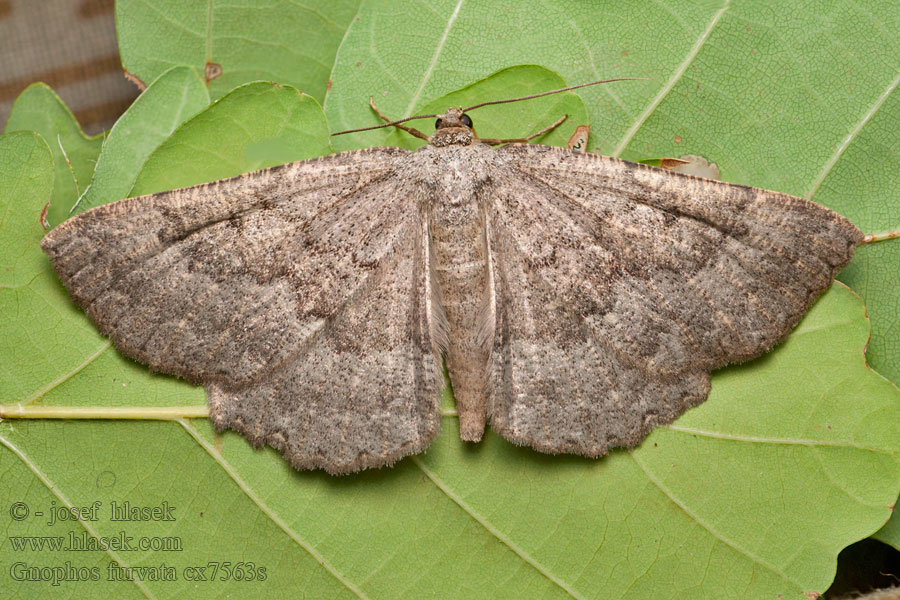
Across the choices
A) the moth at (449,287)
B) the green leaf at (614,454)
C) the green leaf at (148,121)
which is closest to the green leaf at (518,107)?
the green leaf at (614,454)

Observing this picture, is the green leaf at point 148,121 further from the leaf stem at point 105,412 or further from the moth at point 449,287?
the leaf stem at point 105,412

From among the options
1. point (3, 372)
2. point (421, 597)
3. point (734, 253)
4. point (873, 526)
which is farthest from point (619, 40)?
point (3, 372)

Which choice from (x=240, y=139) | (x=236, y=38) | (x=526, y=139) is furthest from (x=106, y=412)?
(x=526, y=139)

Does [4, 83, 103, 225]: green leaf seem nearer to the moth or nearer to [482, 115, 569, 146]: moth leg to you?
the moth

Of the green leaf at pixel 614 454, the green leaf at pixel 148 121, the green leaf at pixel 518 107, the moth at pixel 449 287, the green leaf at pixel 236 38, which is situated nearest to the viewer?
the moth at pixel 449 287

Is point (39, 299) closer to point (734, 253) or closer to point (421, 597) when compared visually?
point (421, 597)

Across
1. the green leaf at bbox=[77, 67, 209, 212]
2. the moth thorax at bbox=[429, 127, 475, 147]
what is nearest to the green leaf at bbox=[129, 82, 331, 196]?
the green leaf at bbox=[77, 67, 209, 212]
